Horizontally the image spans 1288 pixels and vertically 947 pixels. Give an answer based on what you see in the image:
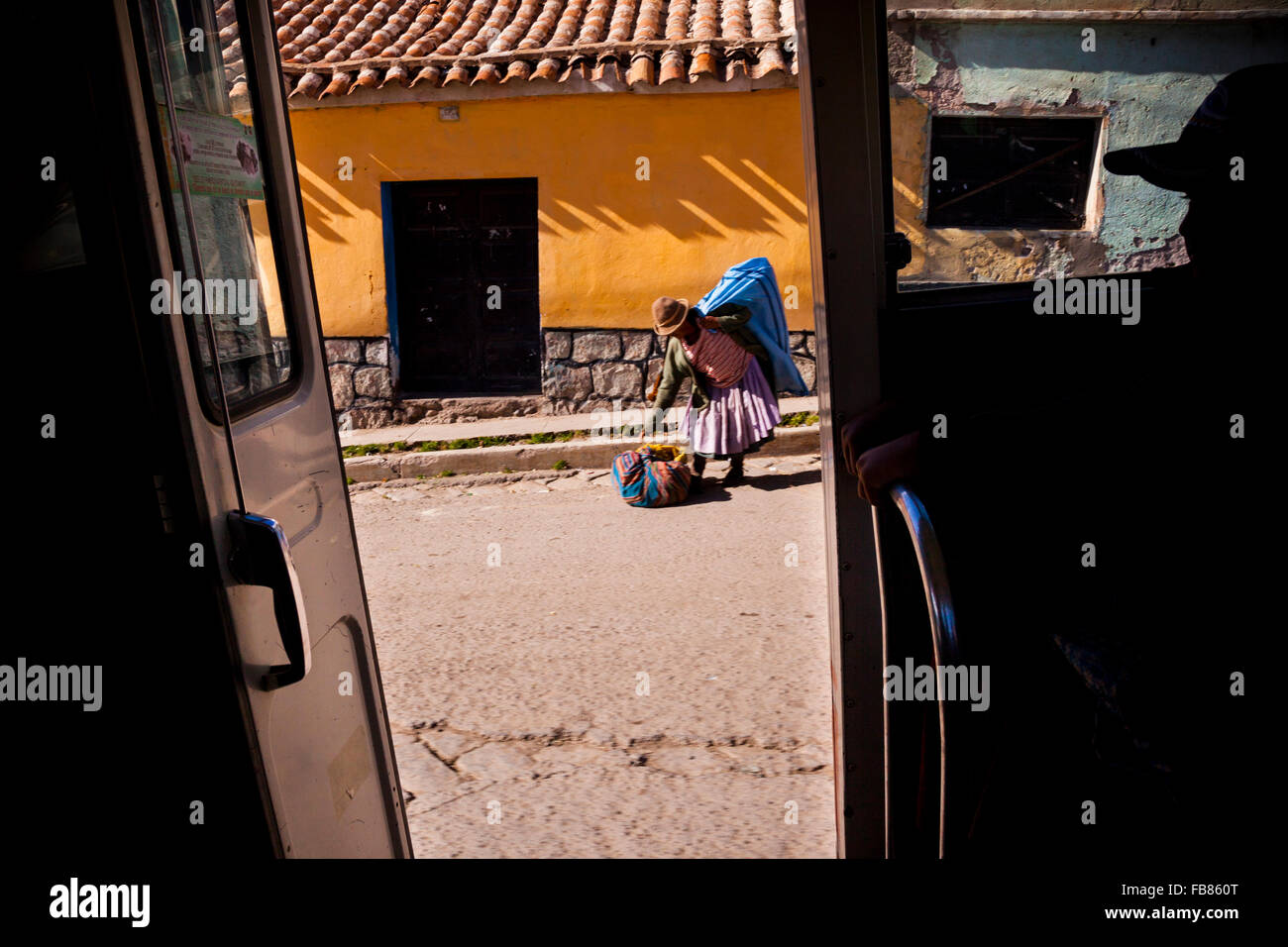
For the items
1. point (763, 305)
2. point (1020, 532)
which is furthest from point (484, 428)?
point (1020, 532)

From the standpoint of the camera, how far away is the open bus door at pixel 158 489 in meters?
1.36

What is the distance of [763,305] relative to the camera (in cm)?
806

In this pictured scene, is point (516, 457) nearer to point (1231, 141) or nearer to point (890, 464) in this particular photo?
point (890, 464)

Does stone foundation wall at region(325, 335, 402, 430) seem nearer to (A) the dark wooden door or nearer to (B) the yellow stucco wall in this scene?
(A) the dark wooden door

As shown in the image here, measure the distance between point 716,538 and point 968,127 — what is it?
182 inches

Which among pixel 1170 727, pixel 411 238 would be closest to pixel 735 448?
pixel 411 238

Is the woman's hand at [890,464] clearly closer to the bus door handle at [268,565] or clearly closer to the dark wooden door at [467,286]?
the bus door handle at [268,565]

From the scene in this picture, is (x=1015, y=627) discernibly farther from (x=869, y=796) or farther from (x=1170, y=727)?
(x=869, y=796)

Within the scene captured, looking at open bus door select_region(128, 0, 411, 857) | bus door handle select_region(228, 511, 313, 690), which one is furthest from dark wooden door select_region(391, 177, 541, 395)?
bus door handle select_region(228, 511, 313, 690)

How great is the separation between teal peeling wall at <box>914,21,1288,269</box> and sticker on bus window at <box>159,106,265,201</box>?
120cm

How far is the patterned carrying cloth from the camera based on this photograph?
291 inches

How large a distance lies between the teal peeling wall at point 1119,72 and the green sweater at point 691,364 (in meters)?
5.85

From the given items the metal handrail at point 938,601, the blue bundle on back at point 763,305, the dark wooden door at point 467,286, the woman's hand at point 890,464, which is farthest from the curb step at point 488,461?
the metal handrail at point 938,601

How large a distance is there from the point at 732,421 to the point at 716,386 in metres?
0.29
